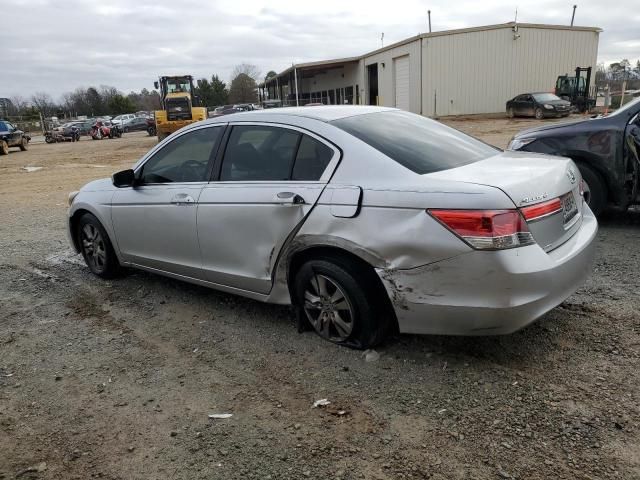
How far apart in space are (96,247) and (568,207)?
4.40 m

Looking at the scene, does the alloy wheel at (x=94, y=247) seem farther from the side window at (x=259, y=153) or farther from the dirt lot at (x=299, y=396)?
the side window at (x=259, y=153)

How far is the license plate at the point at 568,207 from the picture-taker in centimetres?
336

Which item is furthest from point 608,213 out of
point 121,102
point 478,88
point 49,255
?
point 121,102

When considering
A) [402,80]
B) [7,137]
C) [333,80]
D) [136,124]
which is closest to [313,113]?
[7,137]

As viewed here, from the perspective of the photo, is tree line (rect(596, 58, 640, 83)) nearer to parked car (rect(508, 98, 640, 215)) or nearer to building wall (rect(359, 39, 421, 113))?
building wall (rect(359, 39, 421, 113))

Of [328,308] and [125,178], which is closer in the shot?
[328,308]

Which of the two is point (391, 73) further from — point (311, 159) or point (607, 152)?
point (311, 159)

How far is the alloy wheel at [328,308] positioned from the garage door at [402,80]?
112 feet

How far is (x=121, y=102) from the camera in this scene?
81.4 metres

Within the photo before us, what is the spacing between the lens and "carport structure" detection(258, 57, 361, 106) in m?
46.8

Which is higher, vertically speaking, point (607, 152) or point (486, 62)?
point (486, 62)

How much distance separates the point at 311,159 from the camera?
3.62 m

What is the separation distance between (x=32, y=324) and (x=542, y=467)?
4.05 meters

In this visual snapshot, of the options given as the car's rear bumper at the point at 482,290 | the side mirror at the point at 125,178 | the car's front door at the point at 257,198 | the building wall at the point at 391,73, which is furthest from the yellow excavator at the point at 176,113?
the car's rear bumper at the point at 482,290
